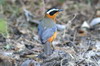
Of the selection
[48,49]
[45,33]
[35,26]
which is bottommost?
[48,49]

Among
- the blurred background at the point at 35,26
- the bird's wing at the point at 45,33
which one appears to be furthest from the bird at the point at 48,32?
the blurred background at the point at 35,26

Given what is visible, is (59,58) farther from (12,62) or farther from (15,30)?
(15,30)

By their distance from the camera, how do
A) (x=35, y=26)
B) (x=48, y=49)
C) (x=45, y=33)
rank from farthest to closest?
(x=35, y=26) → (x=45, y=33) → (x=48, y=49)

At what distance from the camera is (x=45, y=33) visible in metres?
6.85

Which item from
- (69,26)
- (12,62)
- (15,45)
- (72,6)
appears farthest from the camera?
(72,6)

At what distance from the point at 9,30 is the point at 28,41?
0.72 meters

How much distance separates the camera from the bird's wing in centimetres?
667

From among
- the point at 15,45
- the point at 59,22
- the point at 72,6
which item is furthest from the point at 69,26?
the point at 15,45

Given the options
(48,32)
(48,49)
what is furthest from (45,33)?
(48,49)

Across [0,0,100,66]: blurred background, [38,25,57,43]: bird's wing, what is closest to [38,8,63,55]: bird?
[38,25,57,43]: bird's wing

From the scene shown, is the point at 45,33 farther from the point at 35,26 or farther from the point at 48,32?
the point at 35,26

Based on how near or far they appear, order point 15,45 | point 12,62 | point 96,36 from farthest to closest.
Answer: point 96,36 → point 15,45 → point 12,62

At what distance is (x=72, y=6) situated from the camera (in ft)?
32.3

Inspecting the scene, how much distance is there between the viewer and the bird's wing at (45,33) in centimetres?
667
